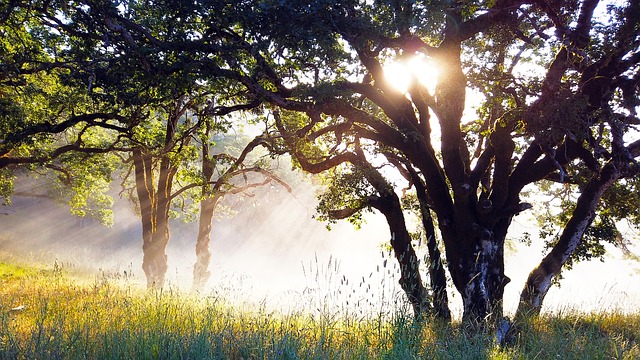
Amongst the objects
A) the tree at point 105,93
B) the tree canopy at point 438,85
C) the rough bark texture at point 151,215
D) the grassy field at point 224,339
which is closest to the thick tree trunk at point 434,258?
the tree canopy at point 438,85

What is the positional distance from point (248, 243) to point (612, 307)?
2401 inches

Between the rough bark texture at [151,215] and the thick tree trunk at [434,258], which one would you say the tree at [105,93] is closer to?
the rough bark texture at [151,215]

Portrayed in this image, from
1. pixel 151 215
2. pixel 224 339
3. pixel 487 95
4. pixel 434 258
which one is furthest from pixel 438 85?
pixel 151 215

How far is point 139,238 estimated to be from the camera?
61.7 meters

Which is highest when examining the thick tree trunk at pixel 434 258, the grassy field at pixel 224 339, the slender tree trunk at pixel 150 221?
the slender tree trunk at pixel 150 221

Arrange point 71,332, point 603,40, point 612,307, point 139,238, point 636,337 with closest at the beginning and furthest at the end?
point 71,332 → point 636,337 → point 603,40 → point 612,307 → point 139,238

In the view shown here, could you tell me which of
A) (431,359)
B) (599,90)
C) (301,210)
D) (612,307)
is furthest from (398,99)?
(301,210)

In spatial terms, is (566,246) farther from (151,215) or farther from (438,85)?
(151,215)

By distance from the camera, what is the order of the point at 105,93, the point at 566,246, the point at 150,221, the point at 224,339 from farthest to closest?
1. the point at 150,221
2. the point at 105,93
3. the point at 566,246
4. the point at 224,339

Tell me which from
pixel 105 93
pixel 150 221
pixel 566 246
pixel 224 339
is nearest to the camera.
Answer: pixel 224 339

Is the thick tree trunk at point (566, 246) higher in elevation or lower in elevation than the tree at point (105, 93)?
lower

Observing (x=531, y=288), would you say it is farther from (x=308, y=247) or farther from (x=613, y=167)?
(x=308, y=247)

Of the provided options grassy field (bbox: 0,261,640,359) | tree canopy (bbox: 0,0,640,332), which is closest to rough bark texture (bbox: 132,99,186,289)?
tree canopy (bbox: 0,0,640,332)

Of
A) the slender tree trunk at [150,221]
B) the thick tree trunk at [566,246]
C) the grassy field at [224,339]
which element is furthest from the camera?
the slender tree trunk at [150,221]
